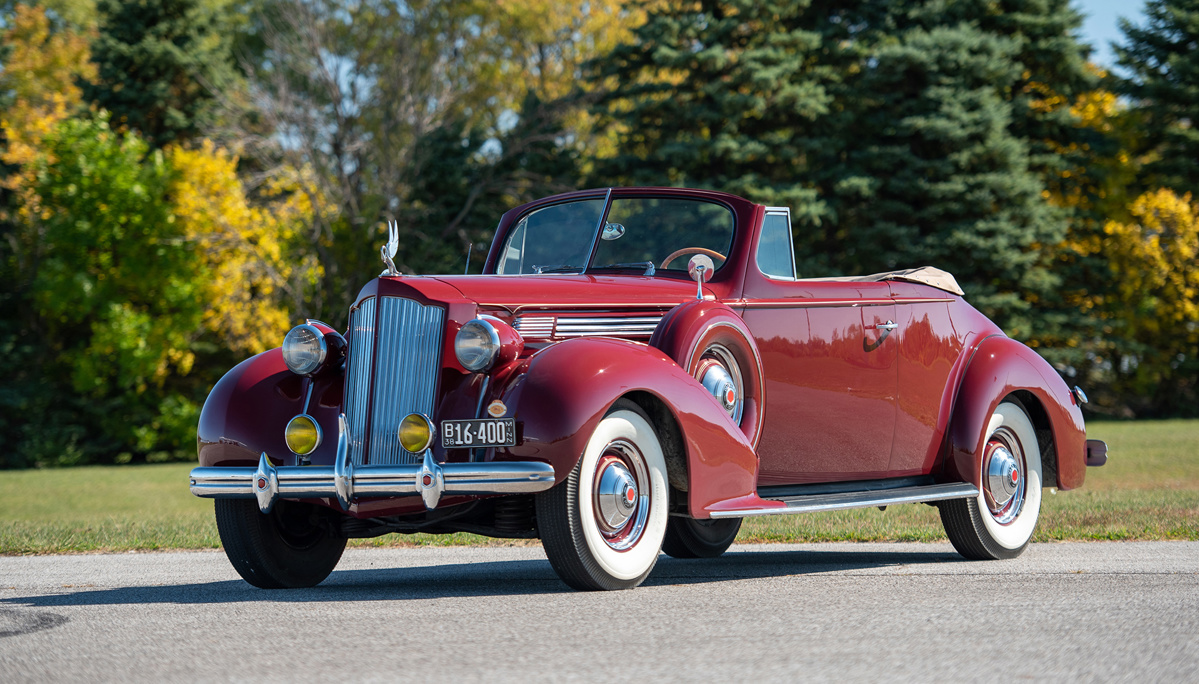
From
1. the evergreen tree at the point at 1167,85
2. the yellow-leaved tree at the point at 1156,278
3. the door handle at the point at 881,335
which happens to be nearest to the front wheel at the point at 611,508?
the door handle at the point at 881,335

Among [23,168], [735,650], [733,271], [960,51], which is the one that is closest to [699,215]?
[733,271]

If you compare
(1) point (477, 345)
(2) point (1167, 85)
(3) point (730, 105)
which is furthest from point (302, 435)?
(2) point (1167, 85)

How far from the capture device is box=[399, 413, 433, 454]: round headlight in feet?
19.1

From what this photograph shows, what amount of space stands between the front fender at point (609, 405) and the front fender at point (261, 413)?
1224 millimetres

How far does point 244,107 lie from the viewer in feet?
110

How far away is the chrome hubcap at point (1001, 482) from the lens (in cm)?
786

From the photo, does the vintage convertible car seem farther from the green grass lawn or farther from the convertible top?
the green grass lawn

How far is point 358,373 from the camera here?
628 cm

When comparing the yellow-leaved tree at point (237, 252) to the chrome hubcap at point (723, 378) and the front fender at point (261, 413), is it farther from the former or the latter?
the chrome hubcap at point (723, 378)

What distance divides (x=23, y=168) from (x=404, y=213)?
11303mm

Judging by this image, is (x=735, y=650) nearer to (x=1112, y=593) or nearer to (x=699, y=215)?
(x=1112, y=593)

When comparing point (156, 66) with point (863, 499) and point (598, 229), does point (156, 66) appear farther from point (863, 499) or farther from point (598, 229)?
point (863, 499)

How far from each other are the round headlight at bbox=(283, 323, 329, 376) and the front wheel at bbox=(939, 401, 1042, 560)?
12.5 ft

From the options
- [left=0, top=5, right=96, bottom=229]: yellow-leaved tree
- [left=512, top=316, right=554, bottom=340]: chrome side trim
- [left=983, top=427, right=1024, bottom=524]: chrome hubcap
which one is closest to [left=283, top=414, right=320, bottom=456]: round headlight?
[left=512, top=316, right=554, bottom=340]: chrome side trim
